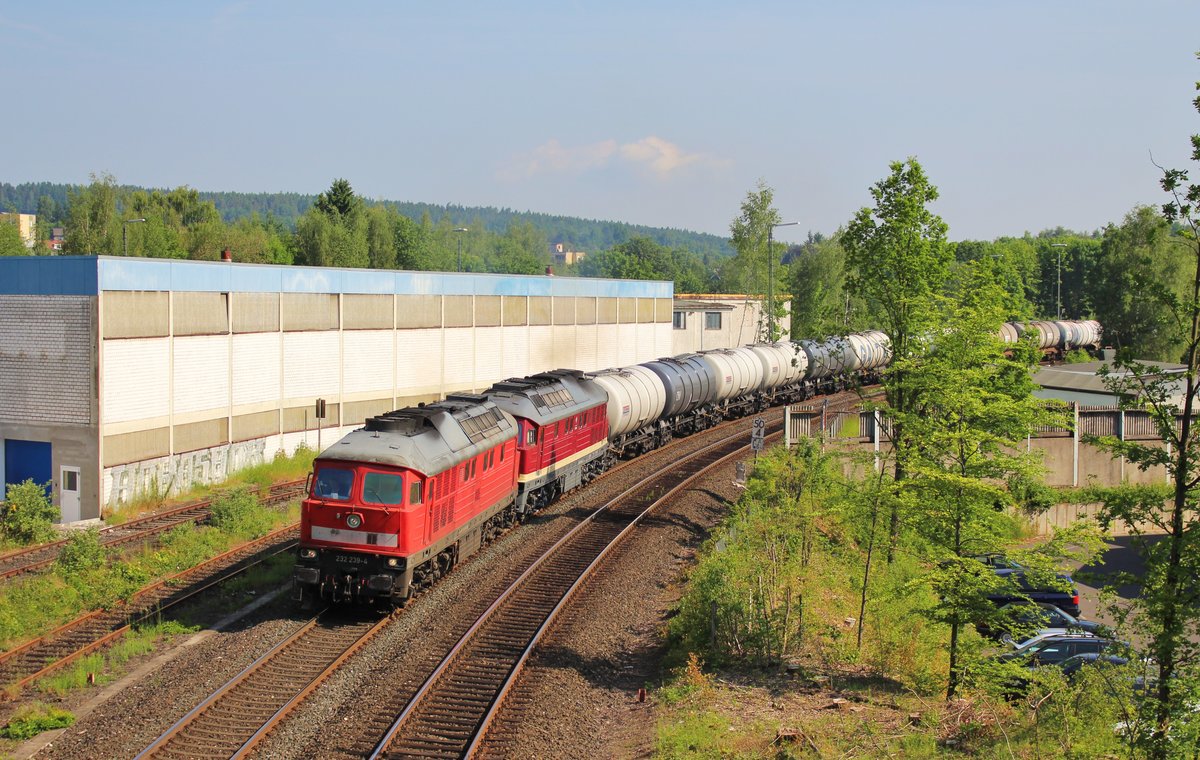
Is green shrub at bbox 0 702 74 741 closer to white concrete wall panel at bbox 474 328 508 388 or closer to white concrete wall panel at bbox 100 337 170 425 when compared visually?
white concrete wall panel at bbox 100 337 170 425

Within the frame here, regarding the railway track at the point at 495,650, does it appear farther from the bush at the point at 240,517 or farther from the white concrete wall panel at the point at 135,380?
the white concrete wall panel at the point at 135,380

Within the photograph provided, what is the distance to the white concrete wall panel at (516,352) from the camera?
5381 centimetres

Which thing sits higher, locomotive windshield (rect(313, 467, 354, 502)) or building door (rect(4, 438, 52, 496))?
locomotive windshield (rect(313, 467, 354, 502))

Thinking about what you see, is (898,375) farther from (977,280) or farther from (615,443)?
(615,443)

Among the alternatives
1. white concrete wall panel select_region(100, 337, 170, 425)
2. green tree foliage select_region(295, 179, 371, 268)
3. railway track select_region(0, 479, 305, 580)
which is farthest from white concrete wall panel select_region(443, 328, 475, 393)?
green tree foliage select_region(295, 179, 371, 268)

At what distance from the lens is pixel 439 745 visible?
15.3 meters

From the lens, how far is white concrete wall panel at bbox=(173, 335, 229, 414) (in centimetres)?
3466

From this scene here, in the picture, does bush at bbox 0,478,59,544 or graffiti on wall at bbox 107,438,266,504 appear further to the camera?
graffiti on wall at bbox 107,438,266,504

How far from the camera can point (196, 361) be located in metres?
35.4

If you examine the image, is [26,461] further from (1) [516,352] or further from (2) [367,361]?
(1) [516,352]

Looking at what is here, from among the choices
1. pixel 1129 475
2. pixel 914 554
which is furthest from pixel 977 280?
pixel 1129 475

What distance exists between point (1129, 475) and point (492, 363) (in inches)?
1219

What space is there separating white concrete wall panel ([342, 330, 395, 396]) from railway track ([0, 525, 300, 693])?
55.5 ft

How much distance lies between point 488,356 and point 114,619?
107 ft
